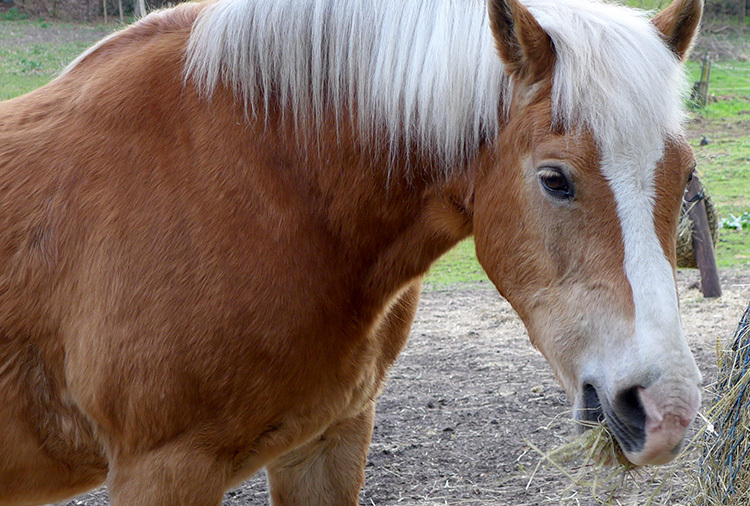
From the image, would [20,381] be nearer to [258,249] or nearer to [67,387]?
[67,387]

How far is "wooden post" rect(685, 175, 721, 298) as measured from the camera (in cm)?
663

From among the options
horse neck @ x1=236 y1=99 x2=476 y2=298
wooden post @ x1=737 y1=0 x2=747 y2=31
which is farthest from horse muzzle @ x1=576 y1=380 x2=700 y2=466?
wooden post @ x1=737 y1=0 x2=747 y2=31

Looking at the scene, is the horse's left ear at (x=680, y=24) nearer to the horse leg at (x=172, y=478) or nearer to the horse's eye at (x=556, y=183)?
the horse's eye at (x=556, y=183)

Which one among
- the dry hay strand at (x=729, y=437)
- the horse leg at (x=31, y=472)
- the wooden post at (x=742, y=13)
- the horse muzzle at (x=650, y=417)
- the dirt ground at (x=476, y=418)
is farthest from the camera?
the wooden post at (x=742, y=13)

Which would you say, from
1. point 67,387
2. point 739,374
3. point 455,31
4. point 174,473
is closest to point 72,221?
point 67,387

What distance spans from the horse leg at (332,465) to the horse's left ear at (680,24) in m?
1.58

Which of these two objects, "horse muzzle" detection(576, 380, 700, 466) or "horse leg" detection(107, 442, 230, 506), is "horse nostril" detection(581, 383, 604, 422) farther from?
"horse leg" detection(107, 442, 230, 506)

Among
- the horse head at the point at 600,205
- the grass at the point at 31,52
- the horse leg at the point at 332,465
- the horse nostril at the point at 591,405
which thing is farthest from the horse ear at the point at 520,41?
the grass at the point at 31,52

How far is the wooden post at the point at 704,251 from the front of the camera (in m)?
6.63

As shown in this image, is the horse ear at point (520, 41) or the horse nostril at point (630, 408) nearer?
the horse nostril at point (630, 408)

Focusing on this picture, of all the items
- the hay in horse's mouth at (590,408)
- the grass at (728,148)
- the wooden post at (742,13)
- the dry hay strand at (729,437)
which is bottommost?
the grass at (728,148)

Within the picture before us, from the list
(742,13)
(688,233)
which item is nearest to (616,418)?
(688,233)

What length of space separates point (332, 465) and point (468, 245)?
16.4 ft

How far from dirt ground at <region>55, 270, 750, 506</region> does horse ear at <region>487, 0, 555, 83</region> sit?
1159 mm
